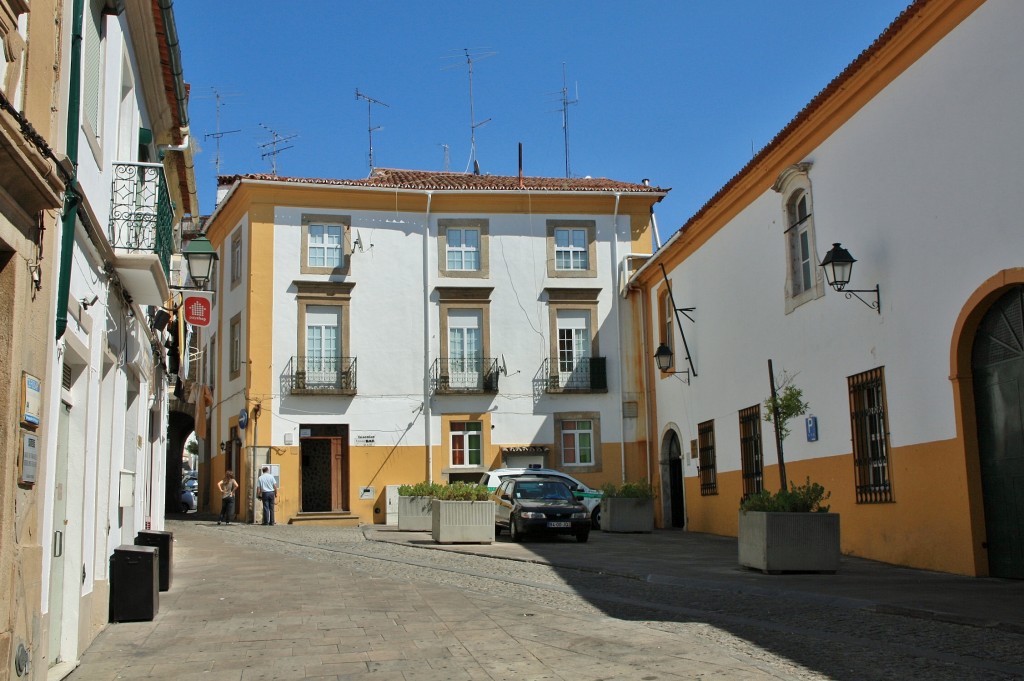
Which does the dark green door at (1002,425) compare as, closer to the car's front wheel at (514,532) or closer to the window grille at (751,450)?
the window grille at (751,450)

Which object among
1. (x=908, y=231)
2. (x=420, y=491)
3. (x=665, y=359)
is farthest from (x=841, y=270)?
(x=420, y=491)

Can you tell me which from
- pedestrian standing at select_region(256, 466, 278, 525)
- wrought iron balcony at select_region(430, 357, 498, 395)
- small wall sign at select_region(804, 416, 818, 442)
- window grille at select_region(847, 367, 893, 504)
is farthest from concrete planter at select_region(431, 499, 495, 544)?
wrought iron balcony at select_region(430, 357, 498, 395)

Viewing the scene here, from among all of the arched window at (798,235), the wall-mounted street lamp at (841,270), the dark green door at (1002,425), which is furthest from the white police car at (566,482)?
the dark green door at (1002,425)

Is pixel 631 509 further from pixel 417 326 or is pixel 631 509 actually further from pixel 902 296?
pixel 902 296

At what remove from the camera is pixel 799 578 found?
1230cm

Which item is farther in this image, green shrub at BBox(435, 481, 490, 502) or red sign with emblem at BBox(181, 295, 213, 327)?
green shrub at BBox(435, 481, 490, 502)

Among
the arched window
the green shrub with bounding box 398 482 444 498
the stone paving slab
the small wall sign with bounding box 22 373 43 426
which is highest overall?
the arched window

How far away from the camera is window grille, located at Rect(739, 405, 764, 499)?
20.0 m

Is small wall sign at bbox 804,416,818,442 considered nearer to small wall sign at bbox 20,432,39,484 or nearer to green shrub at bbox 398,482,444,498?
green shrub at bbox 398,482,444,498

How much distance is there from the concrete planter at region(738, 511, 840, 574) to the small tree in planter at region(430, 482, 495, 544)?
7008mm

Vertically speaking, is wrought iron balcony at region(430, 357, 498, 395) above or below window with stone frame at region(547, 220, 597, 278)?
below

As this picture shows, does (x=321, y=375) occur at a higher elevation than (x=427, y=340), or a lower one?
lower

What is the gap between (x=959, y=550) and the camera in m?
12.9

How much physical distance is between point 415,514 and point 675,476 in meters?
7.58
